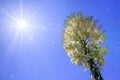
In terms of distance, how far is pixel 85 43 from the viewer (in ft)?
66.3

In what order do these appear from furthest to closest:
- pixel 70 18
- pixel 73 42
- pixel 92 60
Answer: pixel 70 18 < pixel 73 42 < pixel 92 60

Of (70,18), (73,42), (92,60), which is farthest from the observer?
(70,18)

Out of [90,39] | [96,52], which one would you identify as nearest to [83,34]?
[90,39]

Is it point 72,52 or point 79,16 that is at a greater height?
point 79,16

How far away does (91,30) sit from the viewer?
2095 cm

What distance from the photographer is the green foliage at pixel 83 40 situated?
19.6 meters

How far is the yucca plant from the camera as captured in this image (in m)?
19.3

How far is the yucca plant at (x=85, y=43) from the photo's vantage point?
63.4 feet

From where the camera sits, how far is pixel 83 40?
66.7 feet

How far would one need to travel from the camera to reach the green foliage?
19.6 metres

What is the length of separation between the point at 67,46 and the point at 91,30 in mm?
2773

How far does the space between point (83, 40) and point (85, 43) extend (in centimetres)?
35

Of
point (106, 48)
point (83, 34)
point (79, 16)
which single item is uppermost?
point (79, 16)

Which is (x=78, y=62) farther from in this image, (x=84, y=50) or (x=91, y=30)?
(x=91, y=30)
